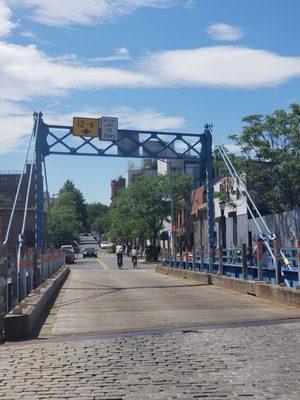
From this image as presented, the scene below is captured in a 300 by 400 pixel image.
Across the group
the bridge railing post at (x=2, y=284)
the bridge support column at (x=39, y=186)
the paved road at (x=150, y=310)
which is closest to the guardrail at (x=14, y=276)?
the bridge railing post at (x=2, y=284)

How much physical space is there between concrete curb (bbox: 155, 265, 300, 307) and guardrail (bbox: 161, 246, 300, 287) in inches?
14.4

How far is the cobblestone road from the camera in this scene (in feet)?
21.8

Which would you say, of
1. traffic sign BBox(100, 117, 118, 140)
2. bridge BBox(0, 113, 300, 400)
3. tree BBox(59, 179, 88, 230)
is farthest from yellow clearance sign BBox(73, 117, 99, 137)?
tree BBox(59, 179, 88, 230)

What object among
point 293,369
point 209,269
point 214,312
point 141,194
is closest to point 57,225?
point 141,194

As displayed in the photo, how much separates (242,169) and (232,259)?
7.61m

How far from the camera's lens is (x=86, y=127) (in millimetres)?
30703

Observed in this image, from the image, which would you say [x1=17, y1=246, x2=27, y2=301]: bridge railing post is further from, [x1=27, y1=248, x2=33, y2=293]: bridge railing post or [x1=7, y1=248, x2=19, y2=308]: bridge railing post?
[x1=27, y1=248, x2=33, y2=293]: bridge railing post

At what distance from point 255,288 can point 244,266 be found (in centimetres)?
224

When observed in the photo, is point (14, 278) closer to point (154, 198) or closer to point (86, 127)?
point (86, 127)

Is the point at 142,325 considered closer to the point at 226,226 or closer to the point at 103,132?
the point at 103,132

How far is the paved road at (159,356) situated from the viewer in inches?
265

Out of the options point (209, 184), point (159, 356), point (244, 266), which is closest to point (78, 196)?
point (209, 184)

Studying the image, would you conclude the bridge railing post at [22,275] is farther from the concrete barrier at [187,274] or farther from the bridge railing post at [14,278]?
the concrete barrier at [187,274]

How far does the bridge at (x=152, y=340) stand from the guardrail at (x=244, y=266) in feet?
0.22
